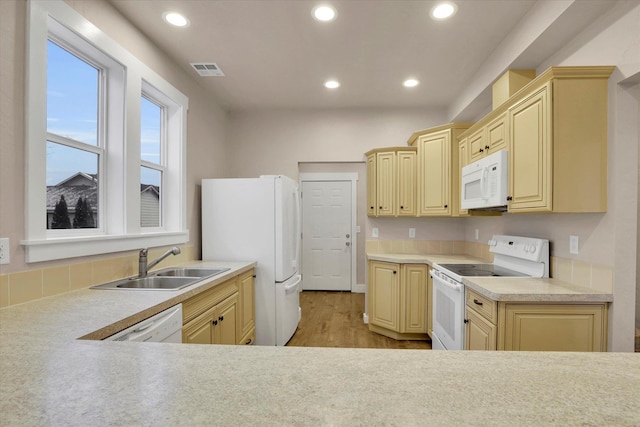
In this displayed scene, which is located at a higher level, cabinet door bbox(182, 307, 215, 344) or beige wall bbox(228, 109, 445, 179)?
beige wall bbox(228, 109, 445, 179)

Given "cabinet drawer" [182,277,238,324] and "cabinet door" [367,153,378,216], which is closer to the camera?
"cabinet drawer" [182,277,238,324]

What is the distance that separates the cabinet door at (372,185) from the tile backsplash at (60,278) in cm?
247

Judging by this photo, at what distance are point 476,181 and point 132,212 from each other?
2693 mm

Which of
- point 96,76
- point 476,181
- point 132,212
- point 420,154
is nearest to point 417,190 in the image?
point 420,154

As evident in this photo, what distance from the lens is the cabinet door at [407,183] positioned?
3.53 metres

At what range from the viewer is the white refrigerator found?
9.66 ft

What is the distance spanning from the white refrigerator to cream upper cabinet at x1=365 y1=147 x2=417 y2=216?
1145 millimetres

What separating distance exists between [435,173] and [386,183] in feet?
1.80

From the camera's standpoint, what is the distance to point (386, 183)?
142 inches

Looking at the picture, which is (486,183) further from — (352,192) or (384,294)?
(352,192)

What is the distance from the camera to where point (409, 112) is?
401 cm

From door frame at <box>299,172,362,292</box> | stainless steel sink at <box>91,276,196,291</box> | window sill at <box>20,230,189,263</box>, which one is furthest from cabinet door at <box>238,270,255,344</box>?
door frame at <box>299,172,362,292</box>

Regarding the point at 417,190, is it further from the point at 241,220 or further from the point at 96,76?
the point at 96,76

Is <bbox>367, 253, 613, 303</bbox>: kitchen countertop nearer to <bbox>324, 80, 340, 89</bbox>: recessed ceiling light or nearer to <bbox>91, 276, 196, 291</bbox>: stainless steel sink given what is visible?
<bbox>91, 276, 196, 291</bbox>: stainless steel sink
